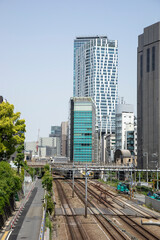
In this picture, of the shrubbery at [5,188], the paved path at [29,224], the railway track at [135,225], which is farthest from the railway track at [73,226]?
the shrubbery at [5,188]

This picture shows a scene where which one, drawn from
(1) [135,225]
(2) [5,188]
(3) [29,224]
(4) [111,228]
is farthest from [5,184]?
(1) [135,225]

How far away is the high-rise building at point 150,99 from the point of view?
477 feet

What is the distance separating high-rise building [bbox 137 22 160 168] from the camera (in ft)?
477

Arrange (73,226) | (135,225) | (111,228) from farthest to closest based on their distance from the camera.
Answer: (135,225), (73,226), (111,228)

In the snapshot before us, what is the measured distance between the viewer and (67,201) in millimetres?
72125

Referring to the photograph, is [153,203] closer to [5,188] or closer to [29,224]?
[29,224]

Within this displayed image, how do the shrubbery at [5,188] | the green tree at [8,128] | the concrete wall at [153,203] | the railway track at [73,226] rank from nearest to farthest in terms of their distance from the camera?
the shrubbery at [5,188], the railway track at [73,226], the green tree at [8,128], the concrete wall at [153,203]

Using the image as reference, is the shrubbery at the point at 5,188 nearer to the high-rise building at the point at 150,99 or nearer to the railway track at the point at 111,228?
the railway track at the point at 111,228

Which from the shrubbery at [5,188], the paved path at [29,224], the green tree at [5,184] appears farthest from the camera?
the green tree at [5,184]

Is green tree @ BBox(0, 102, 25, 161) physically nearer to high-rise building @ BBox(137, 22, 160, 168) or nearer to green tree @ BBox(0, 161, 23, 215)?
green tree @ BBox(0, 161, 23, 215)

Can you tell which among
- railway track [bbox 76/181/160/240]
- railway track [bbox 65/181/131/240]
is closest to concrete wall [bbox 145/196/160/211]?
railway track [bbox 76/181/160/240]

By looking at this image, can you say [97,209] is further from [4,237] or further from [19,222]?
[4,237]

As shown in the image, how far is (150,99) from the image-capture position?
14950cm

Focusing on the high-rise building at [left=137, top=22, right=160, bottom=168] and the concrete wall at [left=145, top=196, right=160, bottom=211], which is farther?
the high-rise building at [left=137, top=22, right=160, bottom=168]
